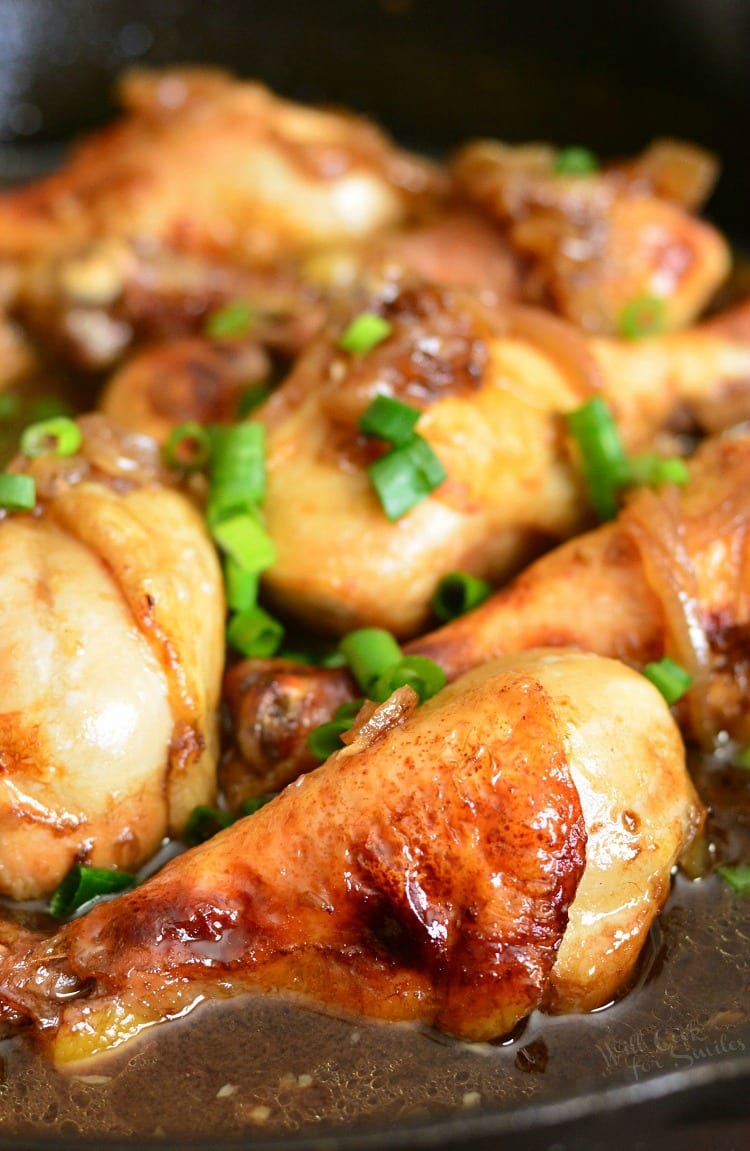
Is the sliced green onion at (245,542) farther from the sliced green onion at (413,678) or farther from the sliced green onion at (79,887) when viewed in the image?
the sliced green onion at (79,887)

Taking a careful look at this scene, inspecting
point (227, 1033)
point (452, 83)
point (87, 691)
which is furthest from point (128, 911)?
point (452, 83)

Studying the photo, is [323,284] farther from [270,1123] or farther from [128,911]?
[270,1123]

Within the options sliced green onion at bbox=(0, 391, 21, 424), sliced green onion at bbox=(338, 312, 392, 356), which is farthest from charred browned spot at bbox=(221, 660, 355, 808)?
sliced green onion at bbox=(0, 391, 21, 424)

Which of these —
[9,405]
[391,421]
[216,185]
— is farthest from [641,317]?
[9,405]

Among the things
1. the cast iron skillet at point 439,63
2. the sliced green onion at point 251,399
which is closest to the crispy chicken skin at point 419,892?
the sliced green onion at point 251,399

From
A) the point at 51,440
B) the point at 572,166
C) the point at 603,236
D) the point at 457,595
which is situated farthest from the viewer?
the point at 572,166

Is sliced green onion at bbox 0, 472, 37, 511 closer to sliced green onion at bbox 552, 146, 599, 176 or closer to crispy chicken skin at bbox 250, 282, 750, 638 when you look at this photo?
crispy chicken skin at bbox 250, 282, 750, 638

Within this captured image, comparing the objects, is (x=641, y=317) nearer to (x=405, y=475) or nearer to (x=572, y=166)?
(x=572, y=166)
